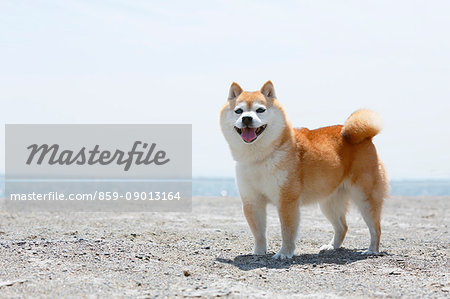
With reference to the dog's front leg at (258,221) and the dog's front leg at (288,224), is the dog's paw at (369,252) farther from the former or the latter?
the dog's front leg at (258,221)

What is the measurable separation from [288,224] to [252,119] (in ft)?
4.83

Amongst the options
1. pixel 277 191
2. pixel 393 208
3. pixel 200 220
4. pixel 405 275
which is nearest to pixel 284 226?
pixel 277 191

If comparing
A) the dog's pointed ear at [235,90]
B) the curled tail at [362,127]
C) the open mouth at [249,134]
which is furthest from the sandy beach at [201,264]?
the dog's pointed ear at [235,90]

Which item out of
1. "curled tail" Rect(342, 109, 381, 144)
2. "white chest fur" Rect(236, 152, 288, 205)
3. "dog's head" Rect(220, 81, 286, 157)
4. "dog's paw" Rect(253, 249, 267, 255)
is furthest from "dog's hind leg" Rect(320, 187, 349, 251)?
"dog's head" Rect(220, 81, 286, 157)

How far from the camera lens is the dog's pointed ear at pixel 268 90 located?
7.33 metres

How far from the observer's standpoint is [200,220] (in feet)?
40.2

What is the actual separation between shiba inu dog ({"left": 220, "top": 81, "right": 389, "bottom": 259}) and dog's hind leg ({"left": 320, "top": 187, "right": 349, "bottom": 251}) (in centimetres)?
2

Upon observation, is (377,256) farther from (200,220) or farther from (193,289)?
(200,220)

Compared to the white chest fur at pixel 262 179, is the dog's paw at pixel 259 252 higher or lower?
lower

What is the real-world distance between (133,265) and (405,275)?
3.09 m

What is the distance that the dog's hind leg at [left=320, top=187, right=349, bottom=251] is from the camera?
8.23 meters

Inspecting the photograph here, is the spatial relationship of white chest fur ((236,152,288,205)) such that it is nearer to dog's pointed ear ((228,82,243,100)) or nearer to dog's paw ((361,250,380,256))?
dog's pointed ear ((228,82,243,100))

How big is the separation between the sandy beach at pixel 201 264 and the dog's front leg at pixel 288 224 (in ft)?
0.55

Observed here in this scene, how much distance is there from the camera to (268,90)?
734 centimetres
